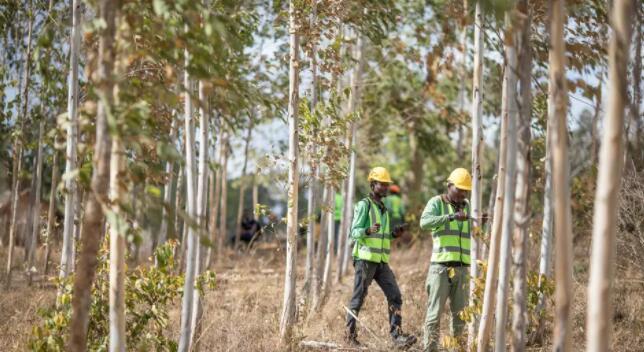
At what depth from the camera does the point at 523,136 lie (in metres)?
4.52

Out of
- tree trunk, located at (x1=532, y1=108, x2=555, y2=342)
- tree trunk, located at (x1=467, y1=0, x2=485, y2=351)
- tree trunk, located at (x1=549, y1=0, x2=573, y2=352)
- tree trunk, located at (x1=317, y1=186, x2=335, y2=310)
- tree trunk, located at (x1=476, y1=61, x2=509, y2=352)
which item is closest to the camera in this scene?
tree trunk, located at (x1=549, y1=0, x2=573, y2=352)

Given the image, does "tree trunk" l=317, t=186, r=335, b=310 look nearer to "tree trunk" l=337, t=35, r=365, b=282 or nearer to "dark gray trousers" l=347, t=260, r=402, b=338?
"tree trunk" l=337, t=35, r=365, b=282

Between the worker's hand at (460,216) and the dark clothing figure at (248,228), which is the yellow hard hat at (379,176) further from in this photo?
the dark clothing figure at (248,228)

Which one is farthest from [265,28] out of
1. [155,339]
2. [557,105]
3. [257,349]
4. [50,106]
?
[557,105]

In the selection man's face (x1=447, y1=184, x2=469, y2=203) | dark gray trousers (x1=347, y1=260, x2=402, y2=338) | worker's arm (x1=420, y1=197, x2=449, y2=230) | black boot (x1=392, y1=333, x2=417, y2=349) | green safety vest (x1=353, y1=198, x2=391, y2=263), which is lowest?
black boot (x1=392, y1=333, x2=417, y2=349)

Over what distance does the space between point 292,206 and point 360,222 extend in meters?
0.79

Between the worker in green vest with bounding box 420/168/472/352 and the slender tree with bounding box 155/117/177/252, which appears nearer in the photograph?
the slender tree with bounding box 155/117/177/252

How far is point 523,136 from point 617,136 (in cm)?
130

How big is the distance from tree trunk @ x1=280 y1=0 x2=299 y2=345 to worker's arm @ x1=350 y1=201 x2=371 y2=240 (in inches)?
26.5

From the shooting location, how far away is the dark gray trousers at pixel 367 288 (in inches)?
293

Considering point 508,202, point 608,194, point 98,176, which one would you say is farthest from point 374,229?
point 608,194

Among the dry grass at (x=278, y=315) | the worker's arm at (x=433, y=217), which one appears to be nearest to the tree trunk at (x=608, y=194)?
the worker's arm at (x=433, y=217)

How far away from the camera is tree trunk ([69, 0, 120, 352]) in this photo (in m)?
3.90

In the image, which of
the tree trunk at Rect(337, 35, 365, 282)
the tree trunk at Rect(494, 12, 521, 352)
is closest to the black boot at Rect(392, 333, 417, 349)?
the tree trunk at Rect(494, 12, 521, 352)
